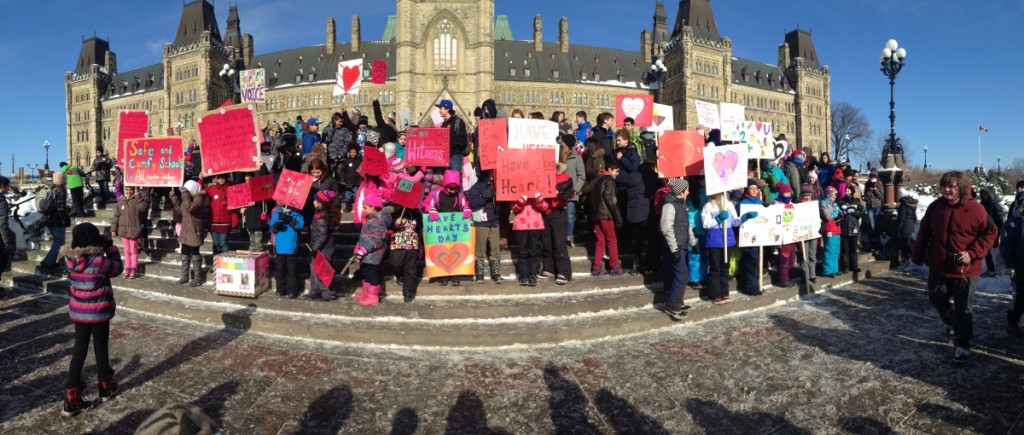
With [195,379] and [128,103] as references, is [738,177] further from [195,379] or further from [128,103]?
[128,103]

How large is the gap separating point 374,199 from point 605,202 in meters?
3.42

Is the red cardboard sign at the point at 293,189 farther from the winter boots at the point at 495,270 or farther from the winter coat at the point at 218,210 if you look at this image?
the winter boots at the point at 495,270

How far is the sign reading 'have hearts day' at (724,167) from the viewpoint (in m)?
7.25

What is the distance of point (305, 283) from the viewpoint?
25.0 feet

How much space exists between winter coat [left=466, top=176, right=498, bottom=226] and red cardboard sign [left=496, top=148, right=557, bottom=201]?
204 mm

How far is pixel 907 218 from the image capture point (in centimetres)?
1032

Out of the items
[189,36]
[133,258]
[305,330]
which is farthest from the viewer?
[189,36]

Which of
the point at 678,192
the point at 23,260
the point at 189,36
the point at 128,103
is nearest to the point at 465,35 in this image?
the point at 23,260

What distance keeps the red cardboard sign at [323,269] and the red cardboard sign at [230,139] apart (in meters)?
2.42

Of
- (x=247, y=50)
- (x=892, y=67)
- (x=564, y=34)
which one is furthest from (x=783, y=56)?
(x=247, y=50)

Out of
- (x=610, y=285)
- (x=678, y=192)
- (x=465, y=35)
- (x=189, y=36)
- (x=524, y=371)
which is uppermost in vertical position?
(x=189, y=36)

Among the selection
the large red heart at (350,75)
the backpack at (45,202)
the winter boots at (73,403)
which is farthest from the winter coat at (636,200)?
the backpack at (45,202)

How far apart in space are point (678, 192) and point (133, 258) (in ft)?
29.7

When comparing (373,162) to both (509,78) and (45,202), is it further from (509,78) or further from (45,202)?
(509,78)
